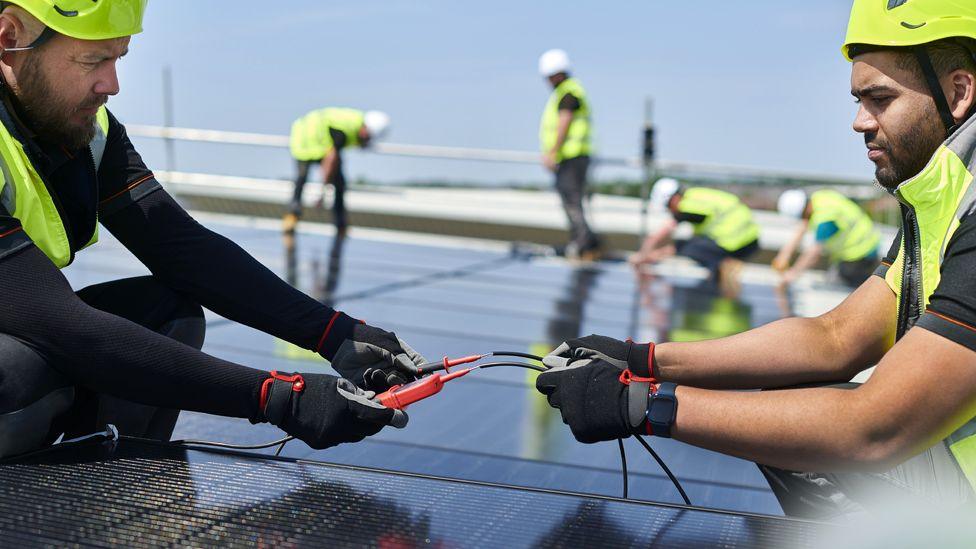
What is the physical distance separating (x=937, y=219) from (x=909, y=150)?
15cm

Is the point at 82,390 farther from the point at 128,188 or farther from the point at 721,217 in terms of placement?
the point at 721,217

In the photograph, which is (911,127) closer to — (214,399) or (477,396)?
(214,399)

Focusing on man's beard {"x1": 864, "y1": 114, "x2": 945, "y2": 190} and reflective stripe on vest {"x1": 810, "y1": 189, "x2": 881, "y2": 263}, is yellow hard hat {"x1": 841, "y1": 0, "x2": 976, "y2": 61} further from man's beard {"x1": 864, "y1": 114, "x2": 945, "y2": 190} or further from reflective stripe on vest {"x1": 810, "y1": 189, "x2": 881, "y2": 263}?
reflective stripe on vest {"x1": 810, "y1": 189, "x2": 881, "y2": 263}

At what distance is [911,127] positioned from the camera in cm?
188

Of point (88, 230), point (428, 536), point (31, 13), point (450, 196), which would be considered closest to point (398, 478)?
point (428, 536)

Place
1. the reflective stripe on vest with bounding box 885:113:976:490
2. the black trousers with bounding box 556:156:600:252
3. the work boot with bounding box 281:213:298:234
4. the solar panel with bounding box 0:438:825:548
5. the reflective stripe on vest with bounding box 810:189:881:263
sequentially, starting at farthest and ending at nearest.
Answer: the work boot with bounding box 281:213:298:234
the black trousers with bounding box 556:156:600:252
the reflective stripe on vest with bounding box 810:189:881:263
the reflective stripe on vest with bounding box 885:113:976:490
the solar panel with bounding box 0:438:825:548

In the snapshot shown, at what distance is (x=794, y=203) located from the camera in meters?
9.59

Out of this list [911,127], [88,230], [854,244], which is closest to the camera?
[911,127]

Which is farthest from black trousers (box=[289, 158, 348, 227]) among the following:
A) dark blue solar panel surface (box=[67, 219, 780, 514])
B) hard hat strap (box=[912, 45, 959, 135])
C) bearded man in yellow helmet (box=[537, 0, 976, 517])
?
hard hat strap (box=[912, 45, 959, 135])

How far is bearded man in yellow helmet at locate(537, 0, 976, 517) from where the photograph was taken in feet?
5.39

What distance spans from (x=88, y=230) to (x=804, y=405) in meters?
1.67

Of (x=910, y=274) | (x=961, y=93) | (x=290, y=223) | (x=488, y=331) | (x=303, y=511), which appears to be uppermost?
(x=961, y=93)

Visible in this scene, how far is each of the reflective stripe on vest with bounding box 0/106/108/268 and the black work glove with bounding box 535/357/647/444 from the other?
1.13 m

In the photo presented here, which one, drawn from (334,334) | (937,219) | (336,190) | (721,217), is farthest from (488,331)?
(336,190)
